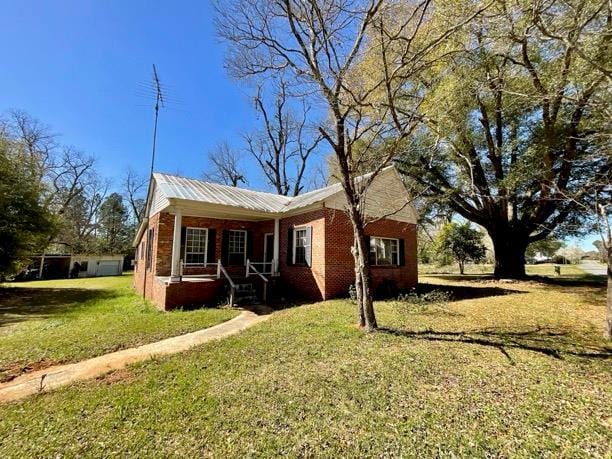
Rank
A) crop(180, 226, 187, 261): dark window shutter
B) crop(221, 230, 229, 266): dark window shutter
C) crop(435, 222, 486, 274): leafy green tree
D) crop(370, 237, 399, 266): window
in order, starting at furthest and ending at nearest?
crop(435, 222, 486, 274): leafy green tree < crop(221, 230, 229, 266): dark window shutter < crop(370, 237, 399, 266): window < crop(180, 226, 187, 261): dark window shutter

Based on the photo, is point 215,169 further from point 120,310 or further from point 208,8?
point 208,8

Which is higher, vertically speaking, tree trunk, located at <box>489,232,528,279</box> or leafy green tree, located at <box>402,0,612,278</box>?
leafy green tree, located at <box>402,0,612,278</box>

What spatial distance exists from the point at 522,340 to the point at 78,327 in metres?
9.77

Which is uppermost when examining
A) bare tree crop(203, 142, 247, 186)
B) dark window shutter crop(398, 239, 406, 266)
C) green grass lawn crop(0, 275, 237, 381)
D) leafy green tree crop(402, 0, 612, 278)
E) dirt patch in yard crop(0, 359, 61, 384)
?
bare tree crop(203, 142, 247, 186)

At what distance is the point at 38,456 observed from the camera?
2475 millimetres

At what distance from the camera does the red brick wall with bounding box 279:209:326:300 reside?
982 cm

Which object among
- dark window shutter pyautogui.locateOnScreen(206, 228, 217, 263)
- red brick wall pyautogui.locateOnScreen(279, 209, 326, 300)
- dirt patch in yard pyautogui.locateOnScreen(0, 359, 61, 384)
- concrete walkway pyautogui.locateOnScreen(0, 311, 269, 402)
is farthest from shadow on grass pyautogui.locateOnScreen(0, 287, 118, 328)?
red brick wall pyautogui.locateOnScreen(279, 209, 326, 300)

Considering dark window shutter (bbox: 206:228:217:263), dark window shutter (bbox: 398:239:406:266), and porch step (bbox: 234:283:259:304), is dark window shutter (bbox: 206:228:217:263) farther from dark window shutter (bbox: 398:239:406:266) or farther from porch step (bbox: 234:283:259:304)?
dark window shutter (bbox: 398:239:406:266)

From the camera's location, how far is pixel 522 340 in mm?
5402

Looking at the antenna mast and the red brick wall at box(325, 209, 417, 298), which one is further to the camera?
the antenna mast

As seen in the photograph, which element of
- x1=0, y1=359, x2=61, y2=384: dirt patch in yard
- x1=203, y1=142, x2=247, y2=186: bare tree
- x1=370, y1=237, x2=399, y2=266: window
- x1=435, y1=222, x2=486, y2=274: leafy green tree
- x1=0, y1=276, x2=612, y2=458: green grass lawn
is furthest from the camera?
x1=203, y1=142, x2=247, y2=186: bare tree

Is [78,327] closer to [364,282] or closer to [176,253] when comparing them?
[176,253]

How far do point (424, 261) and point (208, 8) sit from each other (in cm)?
2928

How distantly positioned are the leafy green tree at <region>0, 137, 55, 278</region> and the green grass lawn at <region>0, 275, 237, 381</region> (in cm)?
341
